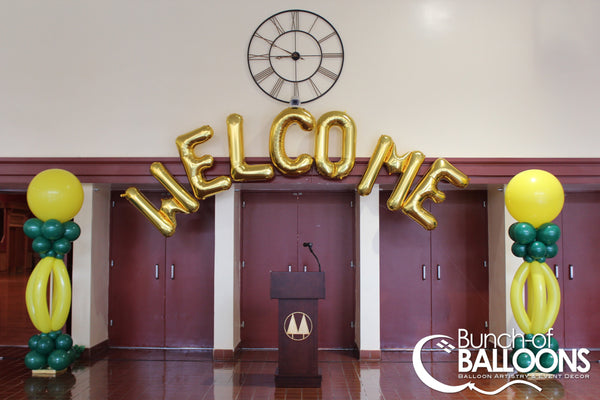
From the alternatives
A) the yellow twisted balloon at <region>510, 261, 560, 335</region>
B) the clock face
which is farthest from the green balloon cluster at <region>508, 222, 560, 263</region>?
the clock face

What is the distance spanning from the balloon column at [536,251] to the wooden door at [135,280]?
4.27 meters

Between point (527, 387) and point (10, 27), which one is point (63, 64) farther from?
point (527, 387)

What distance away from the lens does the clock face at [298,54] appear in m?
6.07

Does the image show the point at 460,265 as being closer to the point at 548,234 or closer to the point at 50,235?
the point at 548,234

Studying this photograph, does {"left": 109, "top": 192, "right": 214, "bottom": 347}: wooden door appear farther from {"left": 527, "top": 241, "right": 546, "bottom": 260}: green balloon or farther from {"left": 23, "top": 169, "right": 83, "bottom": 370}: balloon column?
{"left": 527, "top": 241, "right": 546, "bottom": 260}: green balloon

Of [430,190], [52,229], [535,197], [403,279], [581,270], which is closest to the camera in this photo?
[535,197]

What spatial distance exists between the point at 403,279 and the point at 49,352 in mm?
4156

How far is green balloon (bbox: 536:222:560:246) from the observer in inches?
202

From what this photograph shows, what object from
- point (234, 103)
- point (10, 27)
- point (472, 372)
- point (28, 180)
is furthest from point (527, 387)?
point (10, 27)

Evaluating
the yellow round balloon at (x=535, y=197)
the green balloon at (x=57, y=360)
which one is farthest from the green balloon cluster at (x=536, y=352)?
the green balloon at (x=57, y=360)

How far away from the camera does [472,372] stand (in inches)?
214

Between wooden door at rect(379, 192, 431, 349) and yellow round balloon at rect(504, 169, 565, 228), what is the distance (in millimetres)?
1630

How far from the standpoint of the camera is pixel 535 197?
509 centimetres

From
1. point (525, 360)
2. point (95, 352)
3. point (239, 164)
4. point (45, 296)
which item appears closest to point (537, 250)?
point (525, 360)
